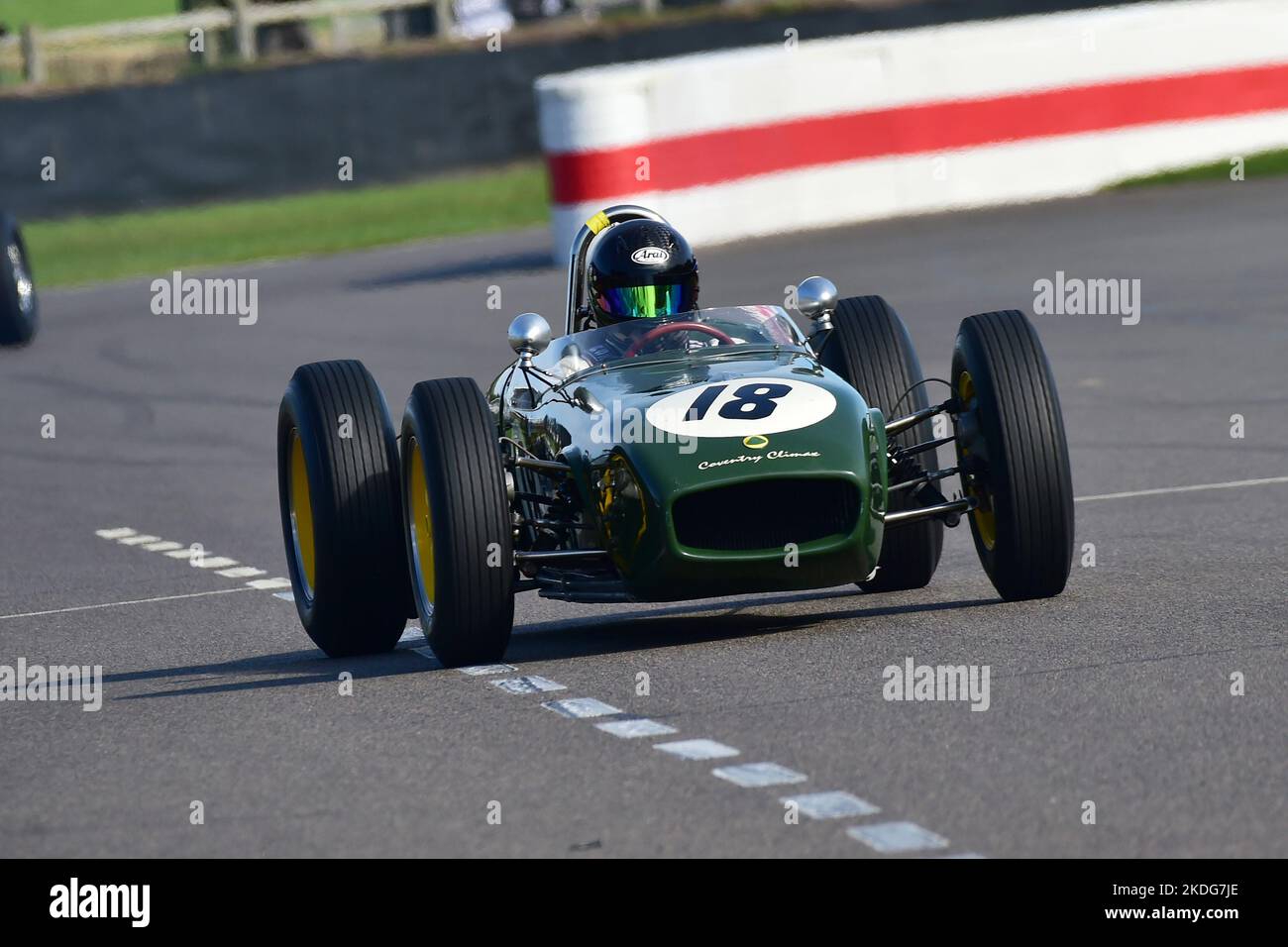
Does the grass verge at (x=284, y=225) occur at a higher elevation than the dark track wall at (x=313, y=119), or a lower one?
lower

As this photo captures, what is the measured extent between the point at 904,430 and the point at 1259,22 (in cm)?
1523

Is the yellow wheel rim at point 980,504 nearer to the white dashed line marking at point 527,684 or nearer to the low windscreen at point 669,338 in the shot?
the low windscreen at point 669,338

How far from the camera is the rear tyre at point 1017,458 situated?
829 cm

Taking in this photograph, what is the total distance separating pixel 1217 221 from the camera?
2086 centimetres

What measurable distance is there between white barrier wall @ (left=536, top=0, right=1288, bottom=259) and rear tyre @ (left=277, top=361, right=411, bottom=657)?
12218 mm

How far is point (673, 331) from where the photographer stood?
910 cm

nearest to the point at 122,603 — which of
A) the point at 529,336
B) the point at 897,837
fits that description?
the point at 529,336

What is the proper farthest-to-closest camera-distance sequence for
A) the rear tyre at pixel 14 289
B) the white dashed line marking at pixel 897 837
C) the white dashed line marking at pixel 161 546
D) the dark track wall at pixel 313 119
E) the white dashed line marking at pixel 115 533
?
the dark track wall at pixel 313 119 < the rear tyre at pixel 14 289 < the white dashed line marking at pixel 115 533 < the white dashed line marking at pixel 161 546 < the white dashed line marking at pixel 897 837

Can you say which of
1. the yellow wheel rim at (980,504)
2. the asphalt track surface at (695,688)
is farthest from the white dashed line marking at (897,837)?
the yellow wheel rim at (980,504)

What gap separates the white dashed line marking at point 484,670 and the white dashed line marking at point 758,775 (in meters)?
1.76

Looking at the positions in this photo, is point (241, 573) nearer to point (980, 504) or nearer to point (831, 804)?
point (980, 504)

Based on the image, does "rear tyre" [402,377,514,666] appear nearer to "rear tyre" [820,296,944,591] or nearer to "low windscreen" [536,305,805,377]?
"low windscreen" [536,305,805,377]

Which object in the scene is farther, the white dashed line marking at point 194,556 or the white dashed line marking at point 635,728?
the white dashed line marking at point 194,556

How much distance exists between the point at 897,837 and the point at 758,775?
756 mm
